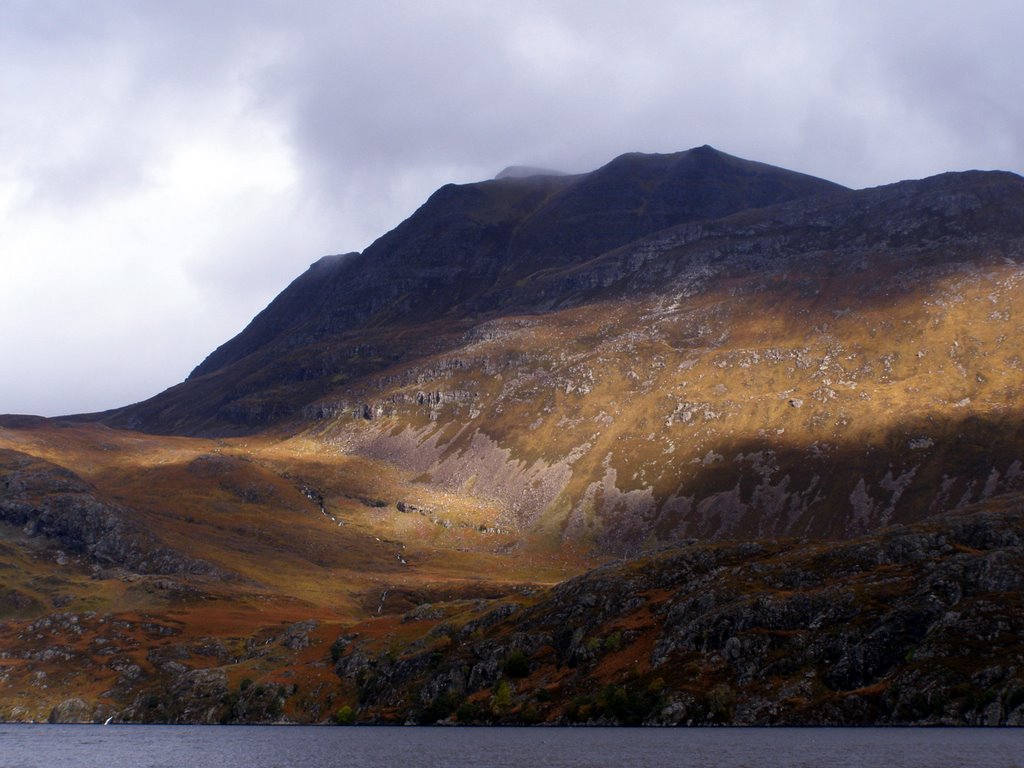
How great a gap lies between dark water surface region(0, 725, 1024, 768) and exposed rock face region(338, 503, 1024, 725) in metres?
2.91

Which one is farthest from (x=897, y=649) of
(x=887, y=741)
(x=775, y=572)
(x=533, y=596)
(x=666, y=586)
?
(x=533, y=596)

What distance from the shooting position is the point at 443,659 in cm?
14338

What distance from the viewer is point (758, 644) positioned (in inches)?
4584

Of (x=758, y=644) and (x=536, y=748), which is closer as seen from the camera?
(x=536, y=748)

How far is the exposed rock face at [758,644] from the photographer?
104 metres

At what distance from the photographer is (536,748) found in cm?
10081

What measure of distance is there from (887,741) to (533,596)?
80.5m

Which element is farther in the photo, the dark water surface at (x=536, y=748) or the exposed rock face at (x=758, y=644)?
the exposed rock face at (x=758, y=644)

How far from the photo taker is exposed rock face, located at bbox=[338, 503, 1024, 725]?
341 feet

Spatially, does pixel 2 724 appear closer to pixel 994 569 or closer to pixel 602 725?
pixel 602 725

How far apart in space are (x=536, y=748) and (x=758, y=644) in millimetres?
31014

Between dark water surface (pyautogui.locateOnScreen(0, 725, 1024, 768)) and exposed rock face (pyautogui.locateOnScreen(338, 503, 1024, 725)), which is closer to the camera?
dark water surface (pyautogui.locateOnScreen(0, 725, 1024, 768))

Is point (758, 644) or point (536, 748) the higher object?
point (758, 644)

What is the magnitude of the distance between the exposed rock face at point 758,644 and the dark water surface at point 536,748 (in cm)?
291
